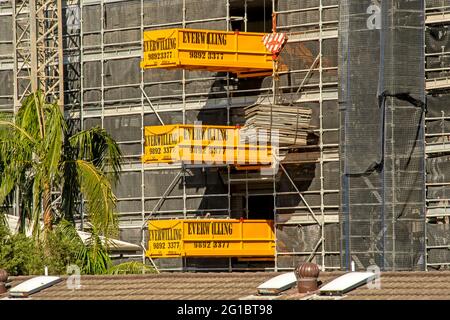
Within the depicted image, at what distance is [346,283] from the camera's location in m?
34.6

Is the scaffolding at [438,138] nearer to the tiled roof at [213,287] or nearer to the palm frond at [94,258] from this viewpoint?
the palm frond at [94,258]

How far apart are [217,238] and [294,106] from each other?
15.2 ft

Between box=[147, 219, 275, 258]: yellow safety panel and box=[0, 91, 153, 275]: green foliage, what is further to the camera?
box=[147, 219, 275, 258]: yellow safety panel

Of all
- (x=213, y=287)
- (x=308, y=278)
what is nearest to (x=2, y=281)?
(x=213, y=287)

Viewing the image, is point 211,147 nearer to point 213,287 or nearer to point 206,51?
point 206,51

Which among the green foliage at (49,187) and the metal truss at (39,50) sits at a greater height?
the metal truss at (39,50)

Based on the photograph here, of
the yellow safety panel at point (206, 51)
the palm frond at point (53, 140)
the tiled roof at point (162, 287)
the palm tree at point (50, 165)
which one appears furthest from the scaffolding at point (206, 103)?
the tiled roof at point (162, 287)

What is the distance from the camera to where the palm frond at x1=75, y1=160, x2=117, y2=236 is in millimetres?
46906

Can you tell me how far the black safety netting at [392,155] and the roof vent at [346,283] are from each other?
52.6 ft

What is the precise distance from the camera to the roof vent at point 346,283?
1347 inches

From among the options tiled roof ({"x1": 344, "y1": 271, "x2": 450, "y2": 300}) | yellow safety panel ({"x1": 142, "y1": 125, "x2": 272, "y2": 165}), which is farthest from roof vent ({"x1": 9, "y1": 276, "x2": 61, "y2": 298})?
yellow safety panel ({"x1": 142, "y1": 125, "x2": 272, "y2": 165})

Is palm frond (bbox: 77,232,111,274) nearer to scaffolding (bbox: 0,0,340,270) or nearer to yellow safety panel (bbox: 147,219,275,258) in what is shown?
yellow safety panel (bbox: 147,219,275,258)

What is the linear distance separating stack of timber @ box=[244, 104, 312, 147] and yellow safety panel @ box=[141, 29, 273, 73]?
172 cm

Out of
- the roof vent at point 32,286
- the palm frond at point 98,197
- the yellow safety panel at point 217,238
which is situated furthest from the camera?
the yellow safety panel at point 217,238
